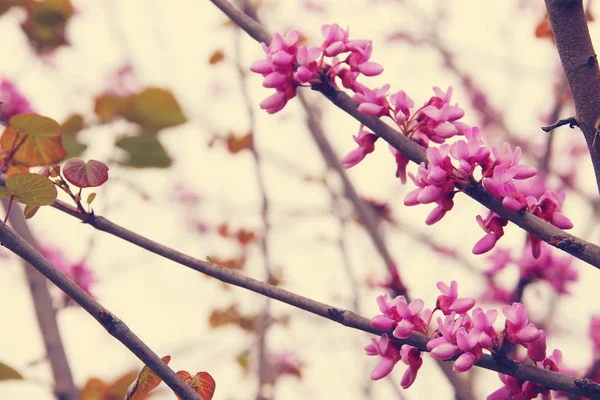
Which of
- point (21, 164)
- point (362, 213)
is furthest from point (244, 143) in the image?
point (21, 164)

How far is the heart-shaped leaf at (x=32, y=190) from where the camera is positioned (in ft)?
3.96

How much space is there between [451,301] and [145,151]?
3.44 feet

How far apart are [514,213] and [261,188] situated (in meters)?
1.48

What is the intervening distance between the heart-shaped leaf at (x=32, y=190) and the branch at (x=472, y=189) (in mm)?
666

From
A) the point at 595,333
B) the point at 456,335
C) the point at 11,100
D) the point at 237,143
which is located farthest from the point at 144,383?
the point at 595,333

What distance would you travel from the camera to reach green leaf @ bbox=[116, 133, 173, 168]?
6.04ft

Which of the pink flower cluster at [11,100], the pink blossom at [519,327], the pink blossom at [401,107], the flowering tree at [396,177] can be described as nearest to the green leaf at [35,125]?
the flowering tree at [396,177]

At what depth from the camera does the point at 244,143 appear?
9.75 feet

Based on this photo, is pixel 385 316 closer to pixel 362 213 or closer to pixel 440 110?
pixel 440 110

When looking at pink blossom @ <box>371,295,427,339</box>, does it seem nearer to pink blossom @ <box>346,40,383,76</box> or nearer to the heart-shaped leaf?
pink blossom @ <box>346,40,383,76</box>

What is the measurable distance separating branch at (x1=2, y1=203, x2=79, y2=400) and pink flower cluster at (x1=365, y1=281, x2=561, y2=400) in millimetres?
1079

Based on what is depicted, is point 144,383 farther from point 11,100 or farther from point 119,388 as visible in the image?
point 11,100

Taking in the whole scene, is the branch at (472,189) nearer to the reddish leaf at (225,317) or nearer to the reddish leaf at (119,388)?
the reddish leaf at (119,388)

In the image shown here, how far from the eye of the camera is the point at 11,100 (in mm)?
2793
